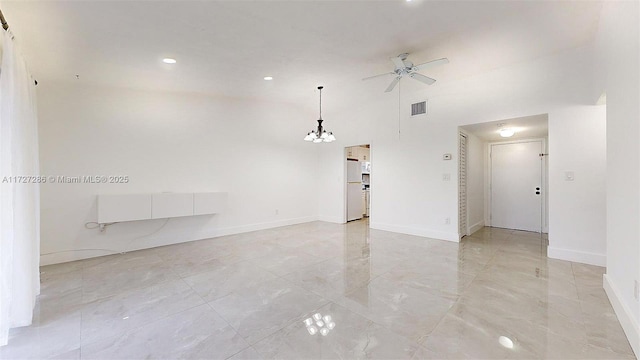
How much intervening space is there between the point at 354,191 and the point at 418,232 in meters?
2.30

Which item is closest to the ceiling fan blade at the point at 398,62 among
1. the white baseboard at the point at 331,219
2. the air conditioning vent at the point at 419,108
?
the air conditioning vent at the point at 419,108

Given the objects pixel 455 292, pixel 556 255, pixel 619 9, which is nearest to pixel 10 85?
pixel 455 292

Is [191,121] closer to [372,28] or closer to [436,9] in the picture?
[372,28]

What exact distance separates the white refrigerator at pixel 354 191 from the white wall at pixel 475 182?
2.75m

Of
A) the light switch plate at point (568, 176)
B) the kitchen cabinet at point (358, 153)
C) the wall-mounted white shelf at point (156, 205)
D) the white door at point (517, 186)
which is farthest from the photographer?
the kitchen cabinet at point (358, 153)

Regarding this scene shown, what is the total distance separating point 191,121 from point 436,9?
4.28 meters

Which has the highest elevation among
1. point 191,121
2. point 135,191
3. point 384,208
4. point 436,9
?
point 436,9

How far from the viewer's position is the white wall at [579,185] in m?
3.37

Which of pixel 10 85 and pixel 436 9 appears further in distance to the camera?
pixel 436 9

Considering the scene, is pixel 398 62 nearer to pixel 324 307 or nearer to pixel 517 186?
pixel 324 307

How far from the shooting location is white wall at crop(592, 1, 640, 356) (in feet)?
5.79

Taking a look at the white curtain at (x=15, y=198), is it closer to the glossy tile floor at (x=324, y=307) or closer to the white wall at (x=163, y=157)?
the glossy tile floor at (x=324, y=307)

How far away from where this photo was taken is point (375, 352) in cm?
169

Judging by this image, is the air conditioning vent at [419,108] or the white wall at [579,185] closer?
the white wall at [579,185]
